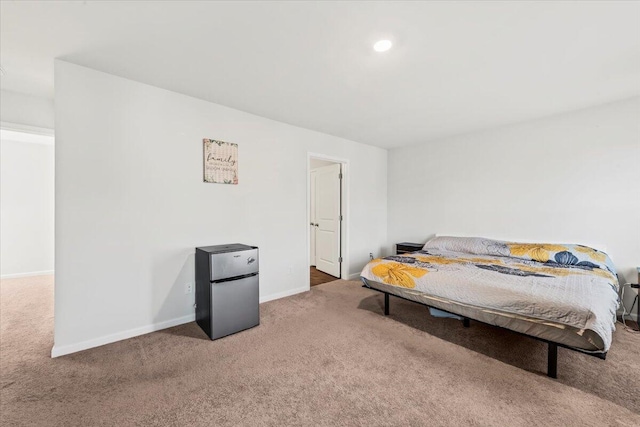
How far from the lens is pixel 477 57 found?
6.92ft

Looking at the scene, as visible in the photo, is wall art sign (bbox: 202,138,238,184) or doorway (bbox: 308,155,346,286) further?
doorway (bbox: 308,155,346,286)

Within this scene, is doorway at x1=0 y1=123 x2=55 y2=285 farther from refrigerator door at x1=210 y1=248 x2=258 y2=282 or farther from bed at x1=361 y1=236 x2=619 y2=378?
bed at x1=361 y1=236 x2=619 y2=378

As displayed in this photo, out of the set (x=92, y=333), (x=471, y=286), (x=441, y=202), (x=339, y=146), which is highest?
(x=339, y=146)

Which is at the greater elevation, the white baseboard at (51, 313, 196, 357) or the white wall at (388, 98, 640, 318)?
the white wall at (388, 98, 640, 318)

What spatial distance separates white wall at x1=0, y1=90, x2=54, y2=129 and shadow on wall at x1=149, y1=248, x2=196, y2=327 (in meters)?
2.08

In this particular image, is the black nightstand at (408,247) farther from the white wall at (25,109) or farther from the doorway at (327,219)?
the white wall at (25,109)

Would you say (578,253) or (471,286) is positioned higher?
(578,253)

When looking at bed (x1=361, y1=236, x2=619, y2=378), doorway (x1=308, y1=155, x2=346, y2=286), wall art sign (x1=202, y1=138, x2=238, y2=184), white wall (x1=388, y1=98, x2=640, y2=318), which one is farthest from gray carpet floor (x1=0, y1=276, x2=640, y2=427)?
doorway (x1=308, y1=155, x2=346, y2=286)

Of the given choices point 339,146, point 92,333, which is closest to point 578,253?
point 339,146

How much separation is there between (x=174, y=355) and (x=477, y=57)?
11.7 ft

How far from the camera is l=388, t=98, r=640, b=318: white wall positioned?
9.71 ft

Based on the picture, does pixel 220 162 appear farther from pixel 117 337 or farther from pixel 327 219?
pixel 327 219

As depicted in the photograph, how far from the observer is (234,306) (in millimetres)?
2611

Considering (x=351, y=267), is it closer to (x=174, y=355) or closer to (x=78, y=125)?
(x=174, y=355)
